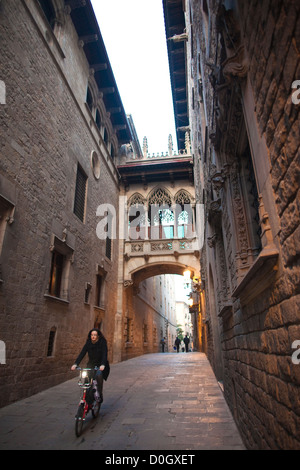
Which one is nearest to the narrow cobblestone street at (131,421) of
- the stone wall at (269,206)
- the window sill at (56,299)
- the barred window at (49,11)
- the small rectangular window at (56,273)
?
the stone wall at (269,206)

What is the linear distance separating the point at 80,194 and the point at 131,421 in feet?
28.3

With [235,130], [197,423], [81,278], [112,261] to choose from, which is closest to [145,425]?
[197,423]

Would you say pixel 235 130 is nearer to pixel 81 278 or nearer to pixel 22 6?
pixel 22 6

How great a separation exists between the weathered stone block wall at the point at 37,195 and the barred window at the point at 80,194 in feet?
1.56

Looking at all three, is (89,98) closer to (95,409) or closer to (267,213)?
(95,409)

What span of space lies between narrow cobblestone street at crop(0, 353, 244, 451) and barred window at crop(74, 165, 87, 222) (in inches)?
244

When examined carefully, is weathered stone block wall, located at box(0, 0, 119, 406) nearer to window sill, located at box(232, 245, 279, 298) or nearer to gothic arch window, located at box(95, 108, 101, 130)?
gothic arch window, located at box(95, 108, 101, 130)

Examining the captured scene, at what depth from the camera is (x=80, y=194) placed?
11352mm

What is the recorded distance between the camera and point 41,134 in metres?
8.13

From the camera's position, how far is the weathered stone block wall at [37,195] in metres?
6.37

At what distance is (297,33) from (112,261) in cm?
1428

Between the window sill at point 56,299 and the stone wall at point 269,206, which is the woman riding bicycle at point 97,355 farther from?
the window sill at point 56,299

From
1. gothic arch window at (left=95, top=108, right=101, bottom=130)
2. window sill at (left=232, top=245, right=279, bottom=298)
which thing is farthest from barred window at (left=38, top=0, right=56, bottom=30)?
window sill at (left=232, top=245, right=279, bottom=298)

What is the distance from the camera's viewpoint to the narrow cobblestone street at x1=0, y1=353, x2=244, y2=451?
3.52 meters
